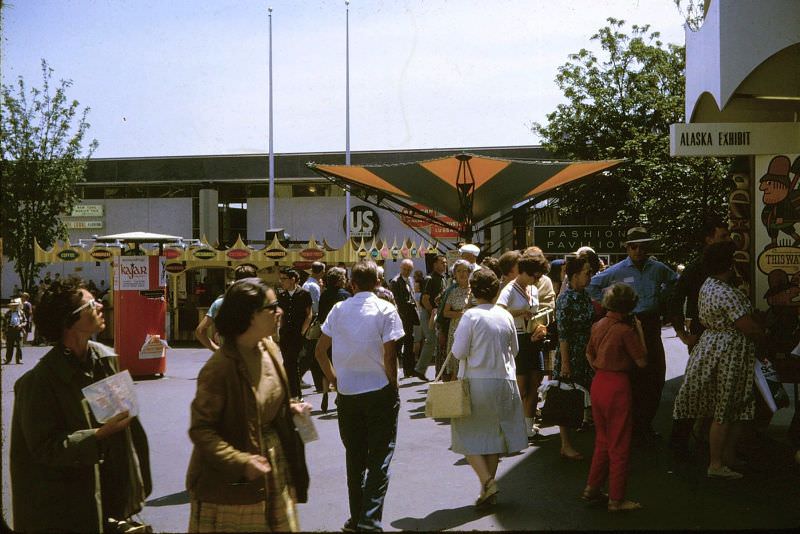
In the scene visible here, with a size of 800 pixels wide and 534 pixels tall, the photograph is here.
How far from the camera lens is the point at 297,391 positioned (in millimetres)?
9938

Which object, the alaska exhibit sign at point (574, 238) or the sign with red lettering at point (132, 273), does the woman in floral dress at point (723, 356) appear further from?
the alaska exhibit sign at point (574, 238)

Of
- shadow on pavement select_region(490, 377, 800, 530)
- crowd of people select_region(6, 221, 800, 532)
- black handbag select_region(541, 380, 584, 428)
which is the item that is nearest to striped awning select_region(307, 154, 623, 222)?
crowd of people select_region(6, 221, 800, 532)

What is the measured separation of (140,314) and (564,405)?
9061 mm

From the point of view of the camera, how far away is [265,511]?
3203 mm

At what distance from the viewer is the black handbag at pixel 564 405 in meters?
6.50

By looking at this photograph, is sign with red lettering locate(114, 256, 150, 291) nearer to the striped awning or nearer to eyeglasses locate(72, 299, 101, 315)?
the striped awning

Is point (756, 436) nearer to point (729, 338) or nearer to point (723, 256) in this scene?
point (729, 338)

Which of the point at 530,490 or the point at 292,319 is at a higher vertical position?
the point at 292,319

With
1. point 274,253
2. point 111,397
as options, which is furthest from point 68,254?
point 111,397

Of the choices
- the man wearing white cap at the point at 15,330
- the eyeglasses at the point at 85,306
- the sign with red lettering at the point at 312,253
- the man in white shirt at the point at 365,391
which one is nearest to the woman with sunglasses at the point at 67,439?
the eyeglasses at the point at 85,306

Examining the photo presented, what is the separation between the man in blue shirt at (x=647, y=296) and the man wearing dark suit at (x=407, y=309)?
4899mm

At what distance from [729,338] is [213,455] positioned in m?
4.34

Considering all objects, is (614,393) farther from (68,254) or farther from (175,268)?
(68,254)

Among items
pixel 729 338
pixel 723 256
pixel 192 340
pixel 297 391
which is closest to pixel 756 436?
pixel 729 338
